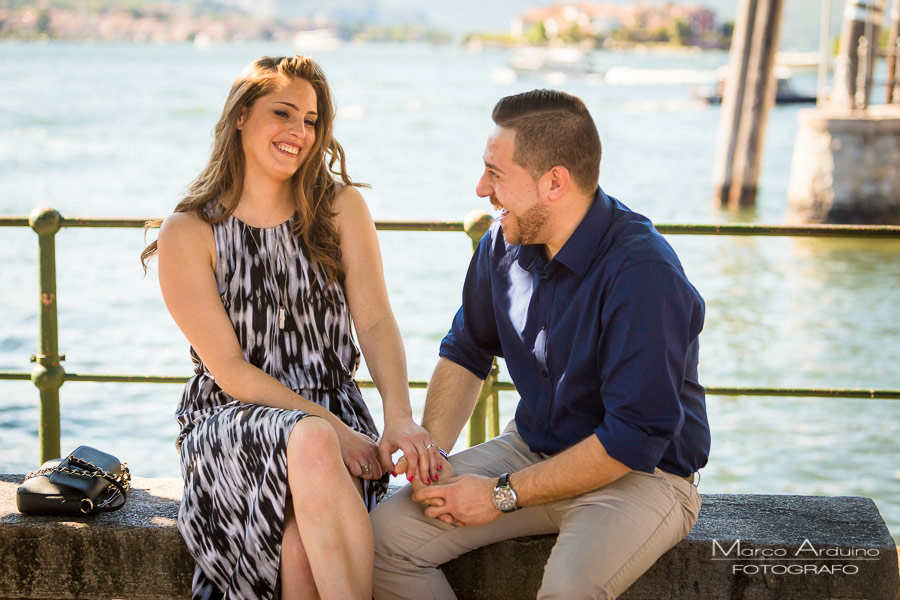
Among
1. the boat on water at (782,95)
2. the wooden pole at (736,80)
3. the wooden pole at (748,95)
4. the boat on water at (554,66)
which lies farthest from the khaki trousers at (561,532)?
the boat on water at (554,66)

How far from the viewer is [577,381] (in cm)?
230

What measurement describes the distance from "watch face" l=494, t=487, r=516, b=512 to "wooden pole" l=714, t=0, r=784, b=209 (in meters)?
17.4

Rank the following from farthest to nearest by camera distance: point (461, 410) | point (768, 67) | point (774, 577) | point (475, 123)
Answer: point (475, 123) < point (768, 67) < point (461, 410) < point (774, 577)

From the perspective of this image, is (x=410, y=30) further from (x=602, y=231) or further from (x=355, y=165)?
(x=602, y=231)

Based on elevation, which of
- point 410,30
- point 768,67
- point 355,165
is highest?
point 410,30

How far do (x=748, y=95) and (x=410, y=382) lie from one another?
1695 cm

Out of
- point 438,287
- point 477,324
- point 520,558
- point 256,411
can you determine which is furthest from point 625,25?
point 256,411

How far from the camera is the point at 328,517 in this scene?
2.24m

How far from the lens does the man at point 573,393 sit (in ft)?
7.04

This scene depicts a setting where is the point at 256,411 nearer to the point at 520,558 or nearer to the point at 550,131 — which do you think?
the point at 520,558

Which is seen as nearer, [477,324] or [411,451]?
[411,451]

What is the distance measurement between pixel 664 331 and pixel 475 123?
42.5m

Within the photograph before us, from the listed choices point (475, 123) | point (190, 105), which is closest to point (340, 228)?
point (475, 123)

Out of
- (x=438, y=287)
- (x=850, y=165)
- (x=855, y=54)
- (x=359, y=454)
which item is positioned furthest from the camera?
(x=855, y=54)
